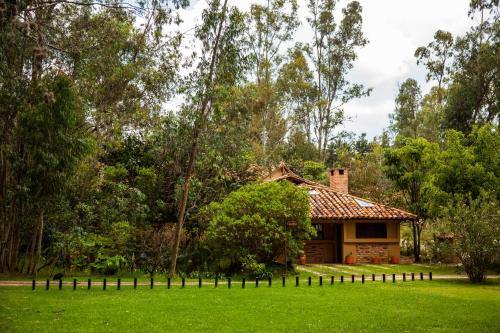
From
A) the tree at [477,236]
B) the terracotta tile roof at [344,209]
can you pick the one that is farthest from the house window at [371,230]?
the tree at [477,236]

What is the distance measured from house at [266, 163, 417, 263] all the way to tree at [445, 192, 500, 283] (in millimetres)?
7555

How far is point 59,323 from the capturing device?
9617 mm

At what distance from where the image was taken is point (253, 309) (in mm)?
11570

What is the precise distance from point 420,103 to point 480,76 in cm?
2104

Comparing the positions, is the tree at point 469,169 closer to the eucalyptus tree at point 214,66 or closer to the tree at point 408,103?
the eucalyptus tree at point 214,66

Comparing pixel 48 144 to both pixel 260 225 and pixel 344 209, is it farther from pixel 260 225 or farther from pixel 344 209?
pixel 344 209

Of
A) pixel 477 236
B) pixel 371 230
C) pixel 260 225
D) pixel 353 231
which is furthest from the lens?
pixel 371 230

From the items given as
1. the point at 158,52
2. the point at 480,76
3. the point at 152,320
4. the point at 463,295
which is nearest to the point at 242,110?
the point at 158,52

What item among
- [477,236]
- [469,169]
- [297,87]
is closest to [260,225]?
[477,236]

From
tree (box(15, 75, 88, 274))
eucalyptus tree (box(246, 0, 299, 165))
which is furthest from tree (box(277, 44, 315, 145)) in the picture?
tree (box(15, 75, 88, 274))

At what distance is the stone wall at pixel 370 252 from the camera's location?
2595cm

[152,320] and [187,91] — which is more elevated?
[187,91]

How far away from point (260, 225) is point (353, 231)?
862 centimetres

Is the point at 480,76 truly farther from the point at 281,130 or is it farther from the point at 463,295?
the point at 463,295
